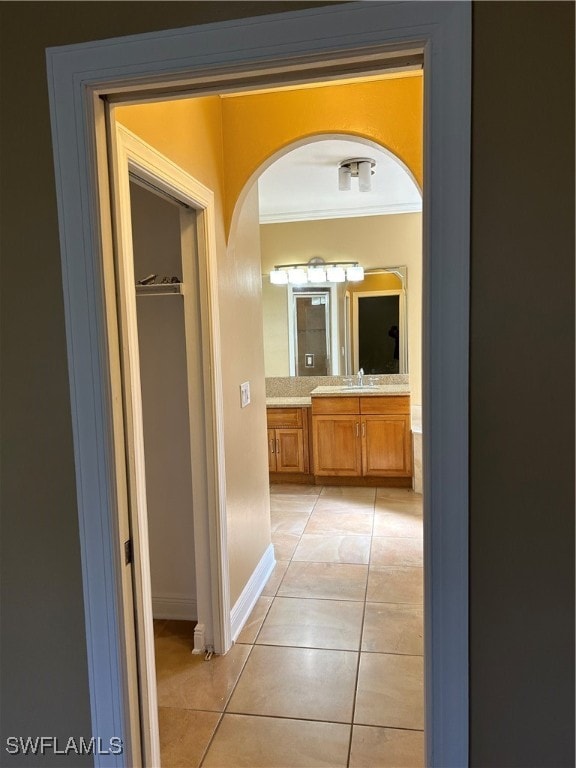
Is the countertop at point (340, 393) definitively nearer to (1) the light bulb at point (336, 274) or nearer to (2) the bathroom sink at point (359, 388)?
(2) the bathroom sink at point (359, 388)

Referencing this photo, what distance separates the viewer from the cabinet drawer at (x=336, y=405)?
4.74 m

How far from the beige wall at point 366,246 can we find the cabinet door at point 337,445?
2.63ft

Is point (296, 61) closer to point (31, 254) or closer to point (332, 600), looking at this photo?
point (31, 254)

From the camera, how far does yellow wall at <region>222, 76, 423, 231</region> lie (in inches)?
92.5

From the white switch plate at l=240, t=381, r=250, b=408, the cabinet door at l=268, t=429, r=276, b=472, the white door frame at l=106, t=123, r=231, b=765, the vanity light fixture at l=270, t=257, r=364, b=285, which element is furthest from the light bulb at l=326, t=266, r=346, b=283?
the white door frame at l=106, t=123, r=231, b=765

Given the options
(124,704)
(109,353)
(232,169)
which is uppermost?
(232,169)

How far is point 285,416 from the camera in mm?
4957

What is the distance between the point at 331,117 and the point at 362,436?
2947 millimetres

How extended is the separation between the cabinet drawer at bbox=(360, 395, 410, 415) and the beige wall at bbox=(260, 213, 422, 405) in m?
0.53

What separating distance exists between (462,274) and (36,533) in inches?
44.4

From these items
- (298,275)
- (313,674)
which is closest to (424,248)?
(313,674)

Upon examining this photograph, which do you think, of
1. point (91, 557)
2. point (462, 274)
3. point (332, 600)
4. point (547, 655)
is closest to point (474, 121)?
point (462, 274)

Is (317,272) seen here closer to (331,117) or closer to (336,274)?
(336,274)

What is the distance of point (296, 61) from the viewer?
105cm
